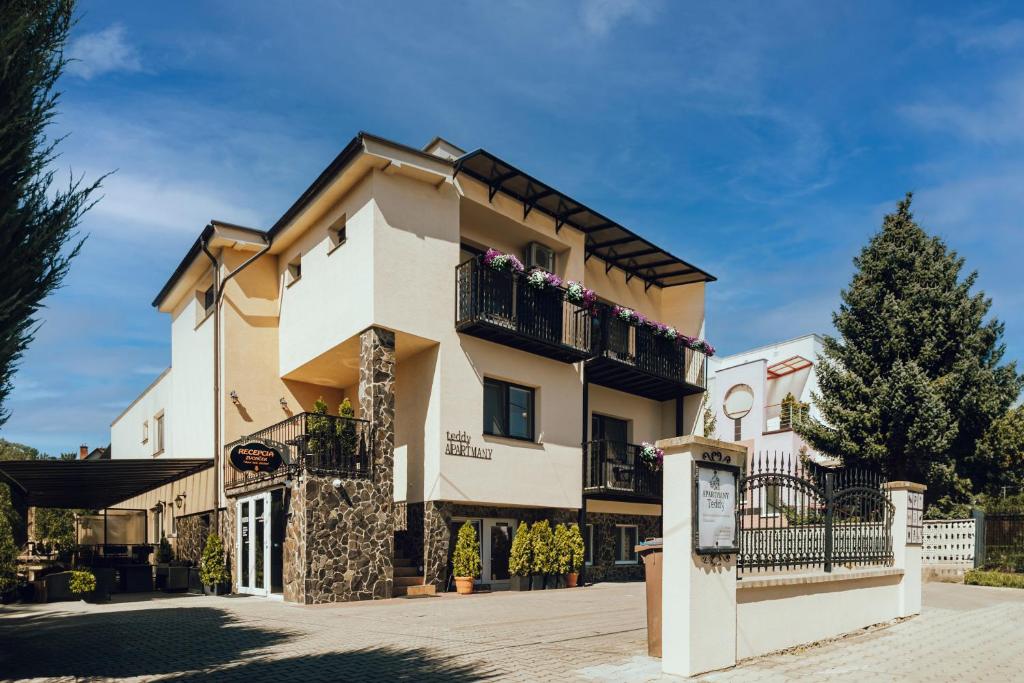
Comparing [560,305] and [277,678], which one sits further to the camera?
[560,305]

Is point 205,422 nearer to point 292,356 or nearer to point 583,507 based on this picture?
point 292,356

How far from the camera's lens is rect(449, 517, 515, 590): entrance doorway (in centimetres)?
1772

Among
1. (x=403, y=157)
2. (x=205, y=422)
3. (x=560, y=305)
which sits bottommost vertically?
(x=205, y=422)

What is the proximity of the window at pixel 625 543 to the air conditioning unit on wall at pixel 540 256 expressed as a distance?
297 inches

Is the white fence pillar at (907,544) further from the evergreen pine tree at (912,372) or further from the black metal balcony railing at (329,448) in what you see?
the black metal balcony railing at (329,448)

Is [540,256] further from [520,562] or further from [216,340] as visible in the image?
[216,340]

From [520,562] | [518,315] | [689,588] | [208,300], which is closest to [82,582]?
[208,300]

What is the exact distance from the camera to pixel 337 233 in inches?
714

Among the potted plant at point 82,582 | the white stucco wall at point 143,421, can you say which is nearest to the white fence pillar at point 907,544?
the potted plant at point 82,582

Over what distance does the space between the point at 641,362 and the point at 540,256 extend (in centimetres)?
406

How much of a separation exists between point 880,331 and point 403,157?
14.0 metres

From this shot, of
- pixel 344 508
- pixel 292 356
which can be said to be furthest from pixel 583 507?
pixel 292 356

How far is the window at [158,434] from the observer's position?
24.3m

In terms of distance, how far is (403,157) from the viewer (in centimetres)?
1628
